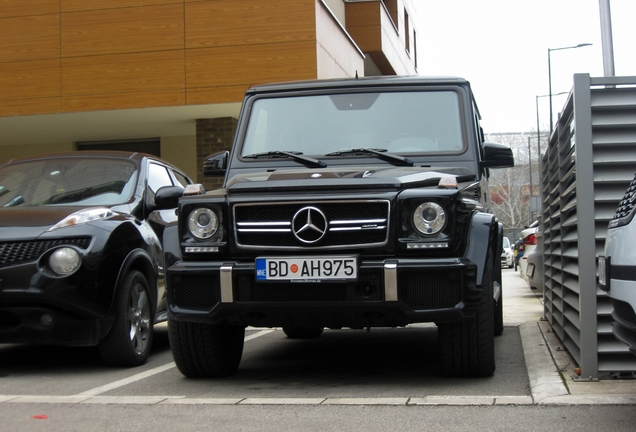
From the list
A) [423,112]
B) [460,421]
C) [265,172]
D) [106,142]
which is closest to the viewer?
[460,421]

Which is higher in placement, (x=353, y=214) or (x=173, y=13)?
(x=173, y=13)

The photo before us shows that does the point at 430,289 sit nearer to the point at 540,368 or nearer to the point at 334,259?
the point at 334,259

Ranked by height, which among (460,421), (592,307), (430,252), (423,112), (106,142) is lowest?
(460,421)

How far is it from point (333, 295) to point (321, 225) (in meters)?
0.43

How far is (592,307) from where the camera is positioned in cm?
544

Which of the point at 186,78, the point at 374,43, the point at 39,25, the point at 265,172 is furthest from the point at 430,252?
the point at 374,43

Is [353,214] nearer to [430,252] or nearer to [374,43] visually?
[430,252]

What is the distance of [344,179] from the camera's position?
5.47 metres

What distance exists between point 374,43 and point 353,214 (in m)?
20.1

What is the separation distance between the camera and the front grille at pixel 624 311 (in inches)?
159

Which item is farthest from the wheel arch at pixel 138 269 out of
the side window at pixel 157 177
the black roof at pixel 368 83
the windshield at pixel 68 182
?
the black roof at pixel 368 83

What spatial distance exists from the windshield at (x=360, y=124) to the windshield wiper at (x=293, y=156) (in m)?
0.08

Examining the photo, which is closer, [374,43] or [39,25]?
[39,25]

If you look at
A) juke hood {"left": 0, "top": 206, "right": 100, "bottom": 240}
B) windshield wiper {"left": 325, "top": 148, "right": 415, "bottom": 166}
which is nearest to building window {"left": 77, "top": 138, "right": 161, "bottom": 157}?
juke hood {"left": 0, "top": 206, "right": 100, "bottom": 240}
